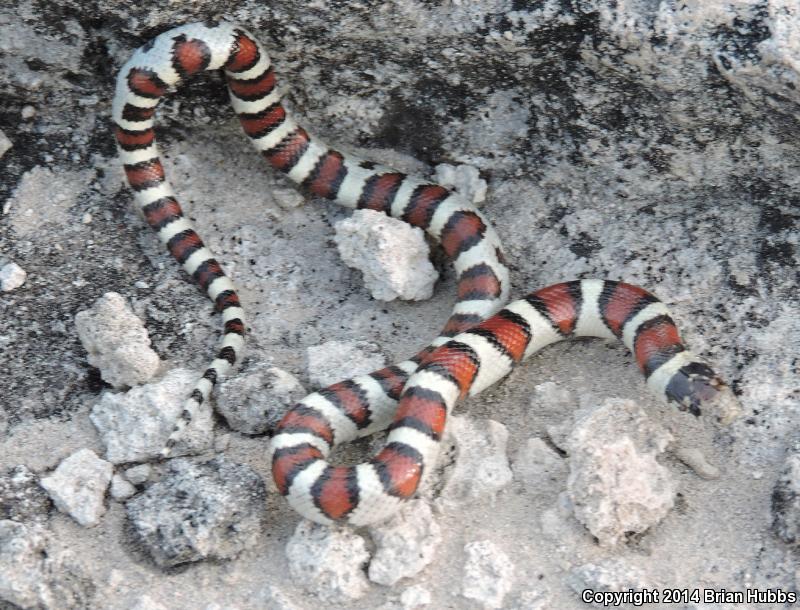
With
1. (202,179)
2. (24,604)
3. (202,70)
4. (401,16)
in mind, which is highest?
(401,16)

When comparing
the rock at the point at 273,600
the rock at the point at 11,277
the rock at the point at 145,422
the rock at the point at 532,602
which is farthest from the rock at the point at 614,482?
the rock at the point at 11,277

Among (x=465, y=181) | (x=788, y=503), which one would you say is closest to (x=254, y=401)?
(x=465, y=181)

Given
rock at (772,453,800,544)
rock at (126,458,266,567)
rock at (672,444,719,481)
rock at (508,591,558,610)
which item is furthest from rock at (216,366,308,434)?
rock at (772,453,800,544)

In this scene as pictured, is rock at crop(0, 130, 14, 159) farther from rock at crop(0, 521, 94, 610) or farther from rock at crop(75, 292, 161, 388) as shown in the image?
rock at crop(0, 521, 94, 610)

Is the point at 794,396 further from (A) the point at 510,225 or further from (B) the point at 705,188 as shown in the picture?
(A) the point at 510,225

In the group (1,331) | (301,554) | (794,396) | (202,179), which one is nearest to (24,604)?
(301,554)
